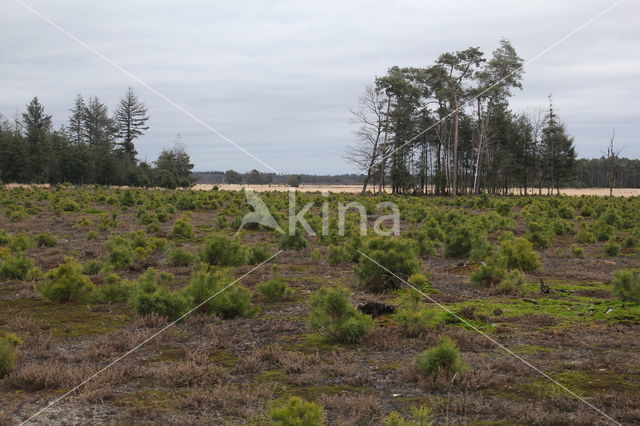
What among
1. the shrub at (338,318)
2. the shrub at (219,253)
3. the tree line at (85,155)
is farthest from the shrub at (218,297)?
the tree line at (85,155)

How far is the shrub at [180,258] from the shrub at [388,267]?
504cm

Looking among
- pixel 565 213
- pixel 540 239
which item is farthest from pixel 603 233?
pixel 565 213

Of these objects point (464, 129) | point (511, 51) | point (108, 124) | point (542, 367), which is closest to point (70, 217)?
point (542, 367)

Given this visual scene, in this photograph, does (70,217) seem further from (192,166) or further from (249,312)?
(192,166)

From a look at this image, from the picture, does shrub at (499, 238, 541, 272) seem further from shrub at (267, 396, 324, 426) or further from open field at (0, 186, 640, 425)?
shrub at (267, 396, 324, 426)

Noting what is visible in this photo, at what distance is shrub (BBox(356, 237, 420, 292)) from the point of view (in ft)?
37.7

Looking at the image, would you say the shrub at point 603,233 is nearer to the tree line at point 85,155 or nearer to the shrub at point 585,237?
the shrub at point 585,237

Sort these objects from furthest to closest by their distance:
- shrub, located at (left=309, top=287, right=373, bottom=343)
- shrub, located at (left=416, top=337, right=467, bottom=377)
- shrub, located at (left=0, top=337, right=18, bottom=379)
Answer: shrub, located at (left=309, top=287, right=373, bottom=343), shrub, located at (left=0, top=337, right=18, bottom=379), shrub, located at (left=416, top=337, right=467, bottom=377)

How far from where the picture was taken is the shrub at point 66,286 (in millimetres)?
10281

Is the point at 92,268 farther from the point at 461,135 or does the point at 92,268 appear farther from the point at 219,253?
the point at 461,135

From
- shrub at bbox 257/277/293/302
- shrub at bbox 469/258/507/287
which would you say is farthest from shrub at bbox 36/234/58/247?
shrub at bbox 469/258/507/287

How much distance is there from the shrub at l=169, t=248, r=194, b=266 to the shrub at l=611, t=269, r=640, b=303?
9824 millimetres

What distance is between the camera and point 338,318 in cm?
816

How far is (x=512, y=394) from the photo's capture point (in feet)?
19.3
